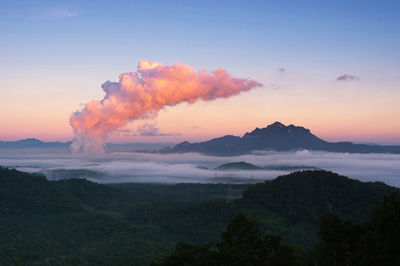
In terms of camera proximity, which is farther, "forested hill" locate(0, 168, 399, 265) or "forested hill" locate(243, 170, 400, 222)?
"forested hill" locate(243, 170, 400, 222)

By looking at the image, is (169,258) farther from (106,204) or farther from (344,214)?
(106,204)

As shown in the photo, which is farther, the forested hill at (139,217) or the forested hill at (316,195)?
the forested hill at (316,195)

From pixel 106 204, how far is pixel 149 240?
67.2 meters

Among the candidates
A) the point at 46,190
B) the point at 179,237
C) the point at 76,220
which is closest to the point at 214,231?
the point at 179,237

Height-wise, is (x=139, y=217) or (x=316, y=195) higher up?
(x=316, y=195)

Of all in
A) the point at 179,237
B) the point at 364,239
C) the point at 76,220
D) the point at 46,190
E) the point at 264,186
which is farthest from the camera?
the point at 46,190

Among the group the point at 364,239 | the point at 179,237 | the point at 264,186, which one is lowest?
the point at 179,237

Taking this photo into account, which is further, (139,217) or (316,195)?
(139,217)

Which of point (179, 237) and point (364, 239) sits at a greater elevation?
point (364, 239)

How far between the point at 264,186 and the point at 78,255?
242 feet

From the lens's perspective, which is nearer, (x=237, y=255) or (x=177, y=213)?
(x=237, y=255)

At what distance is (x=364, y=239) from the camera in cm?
2828

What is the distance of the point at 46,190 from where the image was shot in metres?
150

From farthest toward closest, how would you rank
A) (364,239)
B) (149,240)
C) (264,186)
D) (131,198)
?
(131,198), (264,186), (149,240), (364,239)
